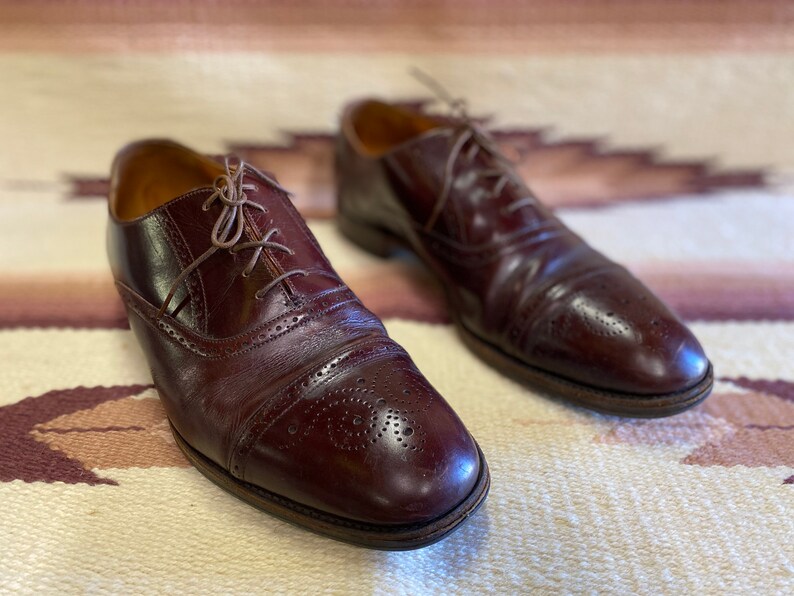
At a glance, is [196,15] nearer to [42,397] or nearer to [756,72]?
[42,397]

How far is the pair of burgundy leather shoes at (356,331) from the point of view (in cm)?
53

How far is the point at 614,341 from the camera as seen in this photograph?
2.28ft

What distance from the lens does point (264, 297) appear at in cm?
63

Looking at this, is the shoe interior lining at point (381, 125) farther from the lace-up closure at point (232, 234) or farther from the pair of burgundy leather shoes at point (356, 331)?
the lace-up closure at point (232, 234)

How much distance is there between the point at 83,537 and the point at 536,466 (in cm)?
44

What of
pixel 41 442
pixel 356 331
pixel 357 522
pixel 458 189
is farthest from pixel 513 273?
pixel 41 442

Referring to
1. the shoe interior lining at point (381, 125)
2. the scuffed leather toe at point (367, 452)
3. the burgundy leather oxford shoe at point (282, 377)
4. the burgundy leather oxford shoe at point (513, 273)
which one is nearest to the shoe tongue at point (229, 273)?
the burgundy leather oxford shoe at point (282, 377)

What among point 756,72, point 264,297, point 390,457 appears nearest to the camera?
point 390,457

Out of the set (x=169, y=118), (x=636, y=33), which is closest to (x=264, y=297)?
(x=169, y=118)

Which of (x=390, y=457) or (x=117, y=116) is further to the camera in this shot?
(x=117, y=116)

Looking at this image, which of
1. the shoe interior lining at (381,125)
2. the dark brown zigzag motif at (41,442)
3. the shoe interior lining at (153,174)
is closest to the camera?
Answer: the dark brown zigzag motif at (41,442)

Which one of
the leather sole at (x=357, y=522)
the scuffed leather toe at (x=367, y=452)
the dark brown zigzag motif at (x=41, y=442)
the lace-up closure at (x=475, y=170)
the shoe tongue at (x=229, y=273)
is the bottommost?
the dark brown zigzag motif at (x=41, y=442)

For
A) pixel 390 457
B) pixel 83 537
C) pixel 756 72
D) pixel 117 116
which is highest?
pixel 756 72

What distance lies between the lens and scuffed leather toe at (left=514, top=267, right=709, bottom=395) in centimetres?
67
